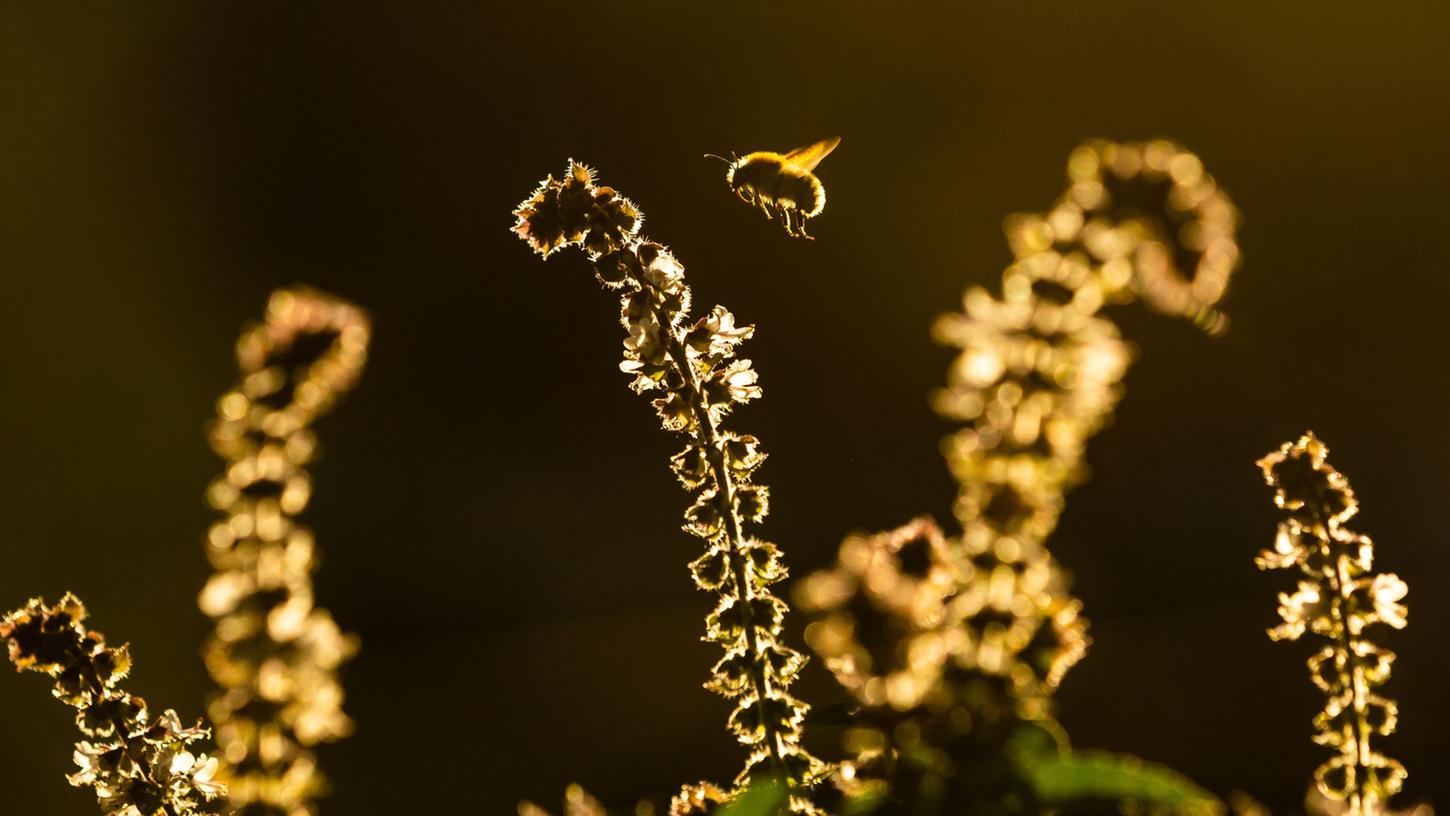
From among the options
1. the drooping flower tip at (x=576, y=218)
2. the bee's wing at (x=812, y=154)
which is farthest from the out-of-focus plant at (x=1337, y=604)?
the bee's wing at (x=812, y=154)

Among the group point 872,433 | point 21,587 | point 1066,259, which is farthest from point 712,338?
point 21,587

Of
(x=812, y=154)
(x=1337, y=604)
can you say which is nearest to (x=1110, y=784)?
(x=1337, y=604)

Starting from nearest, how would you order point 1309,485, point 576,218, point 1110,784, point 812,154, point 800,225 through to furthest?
point 1110,784 < point 1309,485 < point 576,218 < point 812,154 < point 800,225

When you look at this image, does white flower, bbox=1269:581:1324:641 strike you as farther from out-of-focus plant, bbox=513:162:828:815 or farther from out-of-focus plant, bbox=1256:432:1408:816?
out-of-focus plant, bbox=513:162:828:815

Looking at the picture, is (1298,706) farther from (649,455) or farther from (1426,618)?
(649,455)

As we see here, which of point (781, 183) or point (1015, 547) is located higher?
point (781, 183)

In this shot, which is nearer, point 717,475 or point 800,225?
point 717,475

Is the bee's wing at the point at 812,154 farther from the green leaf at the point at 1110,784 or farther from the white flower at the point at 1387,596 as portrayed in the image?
the green leaf at the point at 1110,784

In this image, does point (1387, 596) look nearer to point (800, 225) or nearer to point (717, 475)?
point (717, 475)
